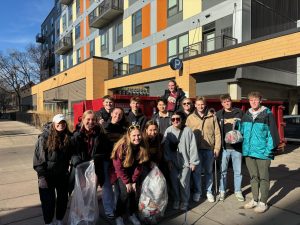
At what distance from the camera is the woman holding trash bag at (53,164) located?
372 cm

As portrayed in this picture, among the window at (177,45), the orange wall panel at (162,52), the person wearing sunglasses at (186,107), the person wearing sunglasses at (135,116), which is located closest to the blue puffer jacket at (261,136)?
the person wearing sunglasses at (186,107)

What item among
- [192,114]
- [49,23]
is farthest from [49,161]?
[49,23]

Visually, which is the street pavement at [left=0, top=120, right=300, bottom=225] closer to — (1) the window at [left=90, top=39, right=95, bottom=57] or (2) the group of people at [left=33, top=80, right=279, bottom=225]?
(2) the group of people at [left=33, top=80, right=279, bottom=225]

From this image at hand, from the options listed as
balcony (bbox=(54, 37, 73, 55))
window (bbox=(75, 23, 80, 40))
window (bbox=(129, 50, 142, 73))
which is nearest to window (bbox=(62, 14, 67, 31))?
balcony (bbox=(54, 37, 73, 55))

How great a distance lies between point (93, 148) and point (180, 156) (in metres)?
1.47

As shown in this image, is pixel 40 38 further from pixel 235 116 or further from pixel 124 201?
pixel 124 201

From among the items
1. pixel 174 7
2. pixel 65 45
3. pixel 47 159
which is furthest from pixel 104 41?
pixel 47 159

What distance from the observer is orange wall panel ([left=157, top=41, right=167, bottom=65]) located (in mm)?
20030

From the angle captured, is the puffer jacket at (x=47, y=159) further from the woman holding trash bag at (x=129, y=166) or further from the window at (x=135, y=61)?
the window at (x=135, y=61)

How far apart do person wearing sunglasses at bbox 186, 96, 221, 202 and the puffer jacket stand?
2289 millimetres

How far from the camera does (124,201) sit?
4.12m

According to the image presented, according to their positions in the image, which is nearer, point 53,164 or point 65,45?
point 53,164

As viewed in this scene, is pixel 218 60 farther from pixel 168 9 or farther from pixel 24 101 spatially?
pixel 24 101

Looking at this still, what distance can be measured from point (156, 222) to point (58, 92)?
1081 inches
